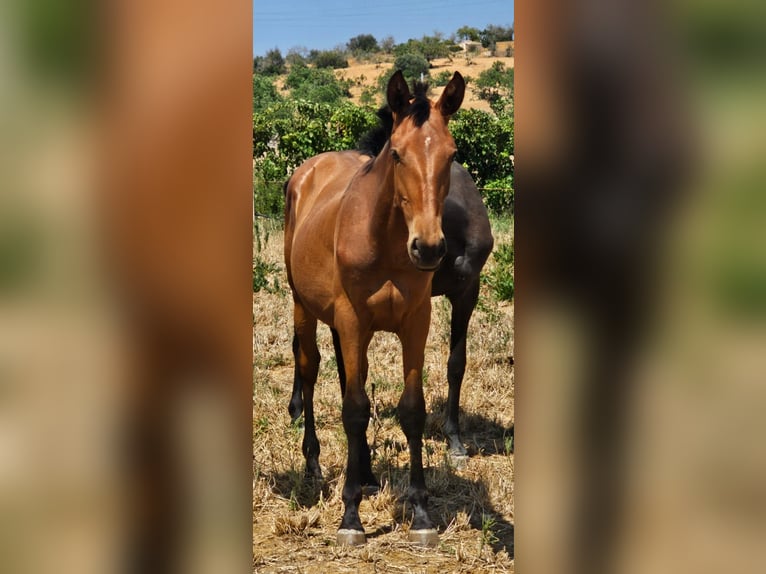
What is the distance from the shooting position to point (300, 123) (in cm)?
1911

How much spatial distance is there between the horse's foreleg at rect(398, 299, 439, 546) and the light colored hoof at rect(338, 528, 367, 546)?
0.26 m

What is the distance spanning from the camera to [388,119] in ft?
13.9

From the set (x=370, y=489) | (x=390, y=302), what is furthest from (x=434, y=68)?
(x=390, y=302)

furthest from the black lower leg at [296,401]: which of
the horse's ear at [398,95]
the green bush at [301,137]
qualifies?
the green bush at [301,137]

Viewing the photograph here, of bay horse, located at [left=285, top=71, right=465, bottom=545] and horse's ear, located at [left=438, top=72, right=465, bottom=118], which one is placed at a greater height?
horse's ear, located at [left=438, top=72, right=465, bottom=118]

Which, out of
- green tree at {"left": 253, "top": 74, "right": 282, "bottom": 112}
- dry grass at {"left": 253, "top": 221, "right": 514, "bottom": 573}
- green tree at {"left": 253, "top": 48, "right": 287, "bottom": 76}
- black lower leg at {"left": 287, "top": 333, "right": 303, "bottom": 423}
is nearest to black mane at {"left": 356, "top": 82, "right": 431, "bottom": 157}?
dry grass at {"left": 253, "top": 221, "right": 514, "bottom": 573}

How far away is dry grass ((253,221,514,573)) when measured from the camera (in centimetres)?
388

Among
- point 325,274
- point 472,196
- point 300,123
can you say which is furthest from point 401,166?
point 300,123

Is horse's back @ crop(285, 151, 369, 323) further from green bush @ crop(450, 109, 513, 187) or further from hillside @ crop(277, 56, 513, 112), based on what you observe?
hillside @ crop(277, 56, 513, 112)

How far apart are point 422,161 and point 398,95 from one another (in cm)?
44

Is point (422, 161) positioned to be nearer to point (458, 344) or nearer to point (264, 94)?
point (458, 344)
